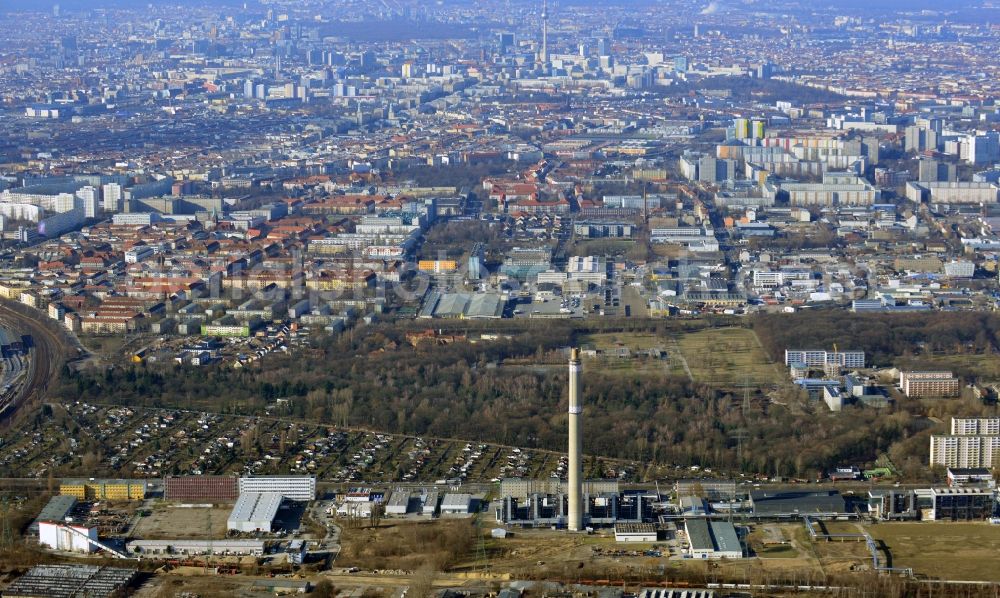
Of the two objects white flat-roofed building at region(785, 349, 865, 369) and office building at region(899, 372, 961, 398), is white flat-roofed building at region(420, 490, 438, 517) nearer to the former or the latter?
office building at region(899, 372, 961, 398)

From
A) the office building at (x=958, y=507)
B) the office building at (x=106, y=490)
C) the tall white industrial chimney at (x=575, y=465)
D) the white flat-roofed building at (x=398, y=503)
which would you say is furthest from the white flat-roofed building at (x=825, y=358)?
the office building at (x=106, y=490)

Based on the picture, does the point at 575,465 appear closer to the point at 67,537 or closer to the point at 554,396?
the point at 554,396

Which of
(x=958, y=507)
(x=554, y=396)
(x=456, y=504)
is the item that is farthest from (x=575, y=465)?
(x=554, y=396)

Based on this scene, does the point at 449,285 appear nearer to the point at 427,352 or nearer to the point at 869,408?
the point at 427,352

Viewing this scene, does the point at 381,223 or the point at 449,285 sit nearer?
the point at 449,285

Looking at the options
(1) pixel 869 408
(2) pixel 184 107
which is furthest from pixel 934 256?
(2) pixel 184 107

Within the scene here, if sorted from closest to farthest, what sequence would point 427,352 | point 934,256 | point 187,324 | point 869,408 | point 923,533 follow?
point 923,533
point 869,408
point 427,352
point 187,324
point 934,256
